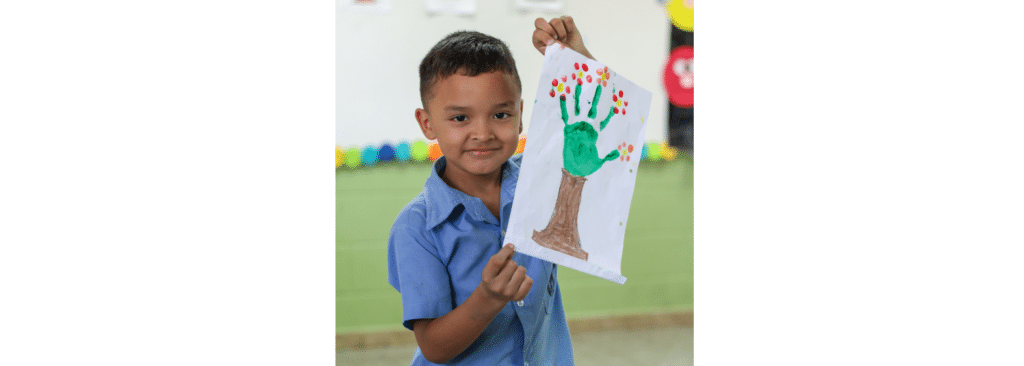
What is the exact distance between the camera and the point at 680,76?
5.02 feet

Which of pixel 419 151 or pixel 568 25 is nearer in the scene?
pixel 568 25

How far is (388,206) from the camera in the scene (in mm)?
1279

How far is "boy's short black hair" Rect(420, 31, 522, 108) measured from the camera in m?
0.74

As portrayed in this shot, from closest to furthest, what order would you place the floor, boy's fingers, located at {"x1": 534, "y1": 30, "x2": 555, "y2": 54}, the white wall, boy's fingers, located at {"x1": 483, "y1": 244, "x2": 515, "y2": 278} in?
boy's fingers, located at {"x1": 483, "y1": 244, "x2": 515, "y2": 278}, boy's fingers, located at {"x1": 534, "y1": 30, "x2": 555, "y2": 54}, the white wall, the floor

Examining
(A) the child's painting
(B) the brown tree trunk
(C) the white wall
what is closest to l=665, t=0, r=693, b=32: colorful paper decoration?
(C) the white wall

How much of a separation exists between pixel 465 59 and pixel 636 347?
3.61 feet

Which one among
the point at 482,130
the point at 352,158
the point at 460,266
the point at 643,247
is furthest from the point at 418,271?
the point at 643,247

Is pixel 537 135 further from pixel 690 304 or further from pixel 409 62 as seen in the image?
pixel 690 304

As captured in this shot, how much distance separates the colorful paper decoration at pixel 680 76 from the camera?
151cm

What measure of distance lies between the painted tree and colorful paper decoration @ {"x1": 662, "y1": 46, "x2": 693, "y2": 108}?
0.77 metres

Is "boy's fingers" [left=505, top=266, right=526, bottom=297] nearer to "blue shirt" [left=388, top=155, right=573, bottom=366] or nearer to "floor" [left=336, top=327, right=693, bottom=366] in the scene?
"blue shirt" [left=388, top=155, right=573, bottom=366]

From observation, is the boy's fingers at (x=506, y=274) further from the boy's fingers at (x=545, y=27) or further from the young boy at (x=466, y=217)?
the boy's fingers at (x=545, y=27)

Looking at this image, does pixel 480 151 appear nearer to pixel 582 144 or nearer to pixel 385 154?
pixel 582 144

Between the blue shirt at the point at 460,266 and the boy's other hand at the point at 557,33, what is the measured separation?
0.15 metres
